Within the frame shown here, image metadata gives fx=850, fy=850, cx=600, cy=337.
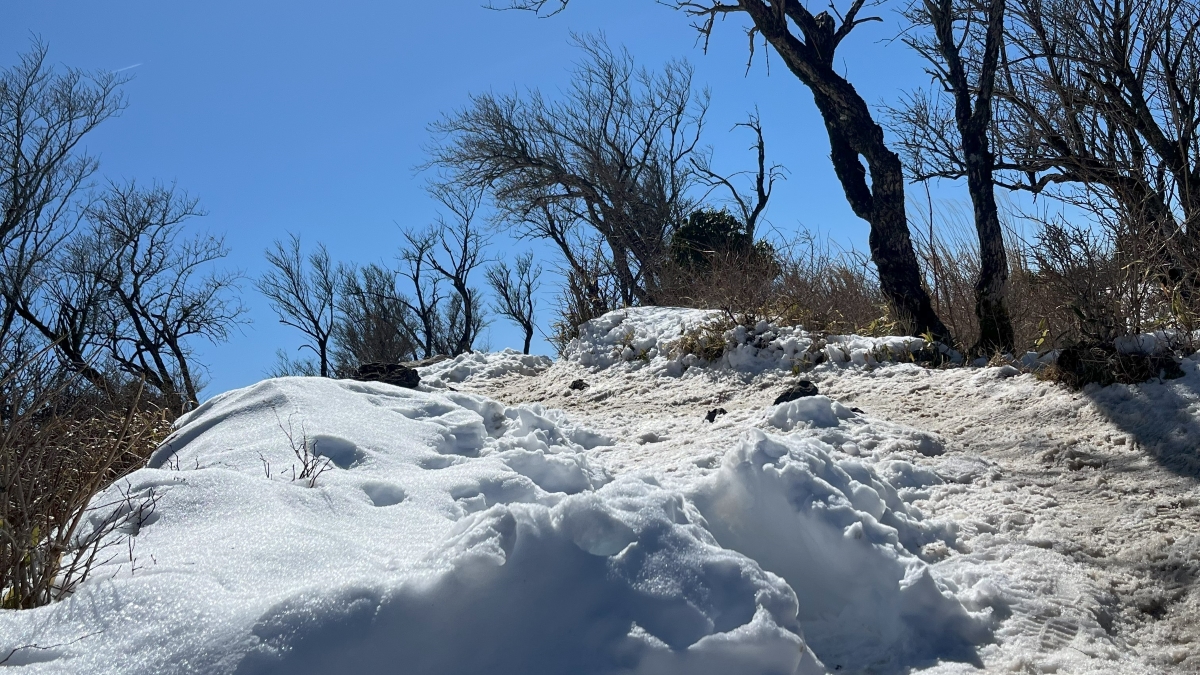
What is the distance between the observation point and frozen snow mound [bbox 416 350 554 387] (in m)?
9.57

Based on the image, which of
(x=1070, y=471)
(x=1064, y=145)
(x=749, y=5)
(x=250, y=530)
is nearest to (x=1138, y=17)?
(x=1064, y=145)

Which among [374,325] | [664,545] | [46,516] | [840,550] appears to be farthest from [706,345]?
[374,325]

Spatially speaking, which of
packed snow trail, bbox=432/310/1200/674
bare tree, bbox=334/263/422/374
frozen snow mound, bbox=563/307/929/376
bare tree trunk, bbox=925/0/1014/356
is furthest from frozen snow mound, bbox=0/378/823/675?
bare tree, bbox=334/263/422/374

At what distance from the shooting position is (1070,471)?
3906mm

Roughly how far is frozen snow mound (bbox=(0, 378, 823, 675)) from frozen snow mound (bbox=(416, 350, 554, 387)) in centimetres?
632

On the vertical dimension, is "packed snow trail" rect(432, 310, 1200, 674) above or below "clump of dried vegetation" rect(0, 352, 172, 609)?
below

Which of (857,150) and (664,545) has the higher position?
(857,150)

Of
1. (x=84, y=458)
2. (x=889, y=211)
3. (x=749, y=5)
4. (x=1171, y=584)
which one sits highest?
(x=749, y=5)

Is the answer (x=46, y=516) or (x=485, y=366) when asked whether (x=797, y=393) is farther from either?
(x=485, y=366)

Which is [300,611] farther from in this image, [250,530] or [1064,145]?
[1064,145]

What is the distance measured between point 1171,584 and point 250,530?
306 centimetres

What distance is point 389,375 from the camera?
8711 millimetres

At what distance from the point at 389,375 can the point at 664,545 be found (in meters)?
6.71

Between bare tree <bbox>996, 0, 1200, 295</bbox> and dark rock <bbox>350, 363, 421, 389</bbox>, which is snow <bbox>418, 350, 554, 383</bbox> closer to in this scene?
dark rock <bbox>350, 363, 421, 389</bbox>
